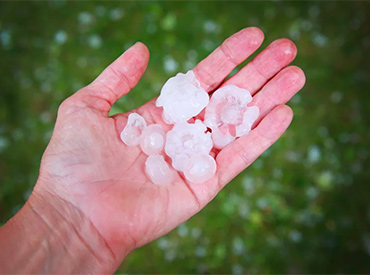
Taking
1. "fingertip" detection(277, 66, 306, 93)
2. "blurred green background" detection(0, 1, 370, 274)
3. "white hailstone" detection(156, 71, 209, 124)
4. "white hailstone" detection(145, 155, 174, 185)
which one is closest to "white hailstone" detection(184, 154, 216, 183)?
"white hailstone" detection(145, 155, 174, 185)

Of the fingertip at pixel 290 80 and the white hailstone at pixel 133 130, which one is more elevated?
the white hailstone at pixel 133 130

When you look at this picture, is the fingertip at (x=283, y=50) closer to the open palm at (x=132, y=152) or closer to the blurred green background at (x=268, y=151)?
the open palm at (x=132, y=152)

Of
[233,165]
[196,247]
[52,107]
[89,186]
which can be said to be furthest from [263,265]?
[52,107]

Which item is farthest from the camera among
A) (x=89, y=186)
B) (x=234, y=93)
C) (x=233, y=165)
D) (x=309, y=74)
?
(x=309, y=74)

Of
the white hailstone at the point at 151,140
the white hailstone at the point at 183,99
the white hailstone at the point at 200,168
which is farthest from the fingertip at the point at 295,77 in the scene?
the white hailstone at the point at 151,140

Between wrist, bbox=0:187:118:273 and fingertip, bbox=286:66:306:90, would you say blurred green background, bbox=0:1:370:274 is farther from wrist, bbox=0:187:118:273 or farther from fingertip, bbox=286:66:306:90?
wrist, bbox=0:187:118:273

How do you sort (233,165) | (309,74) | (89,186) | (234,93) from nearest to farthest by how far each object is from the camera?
(89,186) → (233,165) → (234,93) → (309,74)

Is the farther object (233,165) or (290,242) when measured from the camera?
(290,242)

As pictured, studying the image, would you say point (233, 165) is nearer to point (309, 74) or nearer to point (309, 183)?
point (309, 183)
